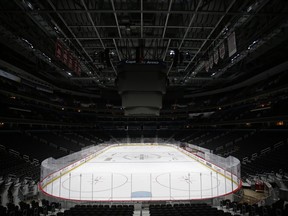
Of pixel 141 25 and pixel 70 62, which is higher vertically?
pixel 141 25

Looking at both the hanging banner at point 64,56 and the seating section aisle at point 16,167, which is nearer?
the hanging banner at point 64,56

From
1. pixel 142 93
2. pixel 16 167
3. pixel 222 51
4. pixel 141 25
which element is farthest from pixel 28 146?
pixel 222 51

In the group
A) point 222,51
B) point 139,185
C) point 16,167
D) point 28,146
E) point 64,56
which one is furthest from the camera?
point 28,146

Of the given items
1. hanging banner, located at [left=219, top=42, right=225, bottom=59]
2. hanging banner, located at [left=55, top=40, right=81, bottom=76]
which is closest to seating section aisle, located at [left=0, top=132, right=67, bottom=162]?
hanging banner, located at [left=55, top=40, right=81, bottom=76]

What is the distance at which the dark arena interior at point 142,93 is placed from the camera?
9.98 metres

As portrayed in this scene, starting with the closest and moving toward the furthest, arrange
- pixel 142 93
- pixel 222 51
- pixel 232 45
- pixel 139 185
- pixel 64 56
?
pixel 232 45, pixel 142 93, pixel 222 51, pixel 64 56, pixel 139 185

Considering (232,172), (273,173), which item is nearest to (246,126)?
(273,173)

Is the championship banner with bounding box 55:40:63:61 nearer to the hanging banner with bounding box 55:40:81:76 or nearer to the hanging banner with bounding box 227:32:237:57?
the hanging banner with bounding box 55:40:81:76

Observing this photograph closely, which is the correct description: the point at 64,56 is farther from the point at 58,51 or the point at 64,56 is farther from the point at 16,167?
the point at 16,167

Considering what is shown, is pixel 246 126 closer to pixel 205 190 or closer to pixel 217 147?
pixel 217 147

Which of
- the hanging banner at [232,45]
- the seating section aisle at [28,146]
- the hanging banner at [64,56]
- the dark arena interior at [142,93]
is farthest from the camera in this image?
the seating section aisle at [28,146]

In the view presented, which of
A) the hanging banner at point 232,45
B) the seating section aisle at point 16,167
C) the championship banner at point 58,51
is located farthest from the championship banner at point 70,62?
the hanging banner at point 232,45

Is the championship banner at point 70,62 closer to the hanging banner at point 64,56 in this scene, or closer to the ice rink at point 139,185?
the hanging banner at point 64,56

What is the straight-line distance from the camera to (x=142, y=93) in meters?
10.8
